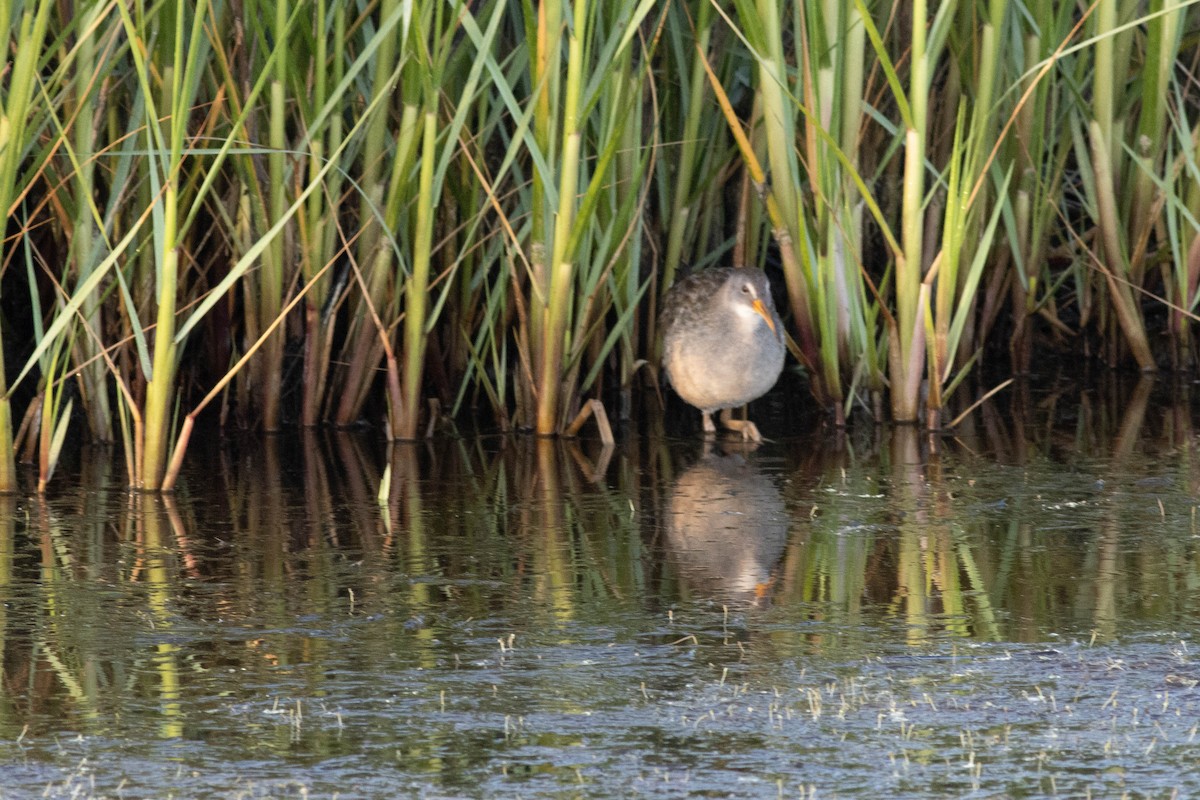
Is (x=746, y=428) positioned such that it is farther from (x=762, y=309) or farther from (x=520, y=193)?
(x=520, y=193)

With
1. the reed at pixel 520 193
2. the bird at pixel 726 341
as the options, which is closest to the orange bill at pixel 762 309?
the bird at pixel 726 341

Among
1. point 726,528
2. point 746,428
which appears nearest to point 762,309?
point 746,428

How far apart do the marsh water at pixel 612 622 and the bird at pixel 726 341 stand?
1.07ft

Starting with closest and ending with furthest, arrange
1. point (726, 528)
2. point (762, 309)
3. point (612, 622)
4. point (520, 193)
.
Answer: point (612, 622) < point (726, 528) < point (762, 309) < point (520, 193)

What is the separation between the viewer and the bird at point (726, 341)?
6.97 m

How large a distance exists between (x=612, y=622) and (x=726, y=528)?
1132mm

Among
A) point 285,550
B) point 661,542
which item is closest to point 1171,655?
point 661,542

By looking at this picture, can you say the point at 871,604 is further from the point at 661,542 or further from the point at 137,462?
the point at 137,462

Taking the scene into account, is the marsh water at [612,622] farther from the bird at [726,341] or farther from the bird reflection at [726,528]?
the bird at [726,341]

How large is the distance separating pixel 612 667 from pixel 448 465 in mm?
2565

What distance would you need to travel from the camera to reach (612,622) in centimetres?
440

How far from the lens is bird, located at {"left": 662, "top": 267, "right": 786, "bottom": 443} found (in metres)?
6.97

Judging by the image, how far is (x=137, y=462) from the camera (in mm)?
5883

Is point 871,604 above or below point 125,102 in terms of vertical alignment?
below
